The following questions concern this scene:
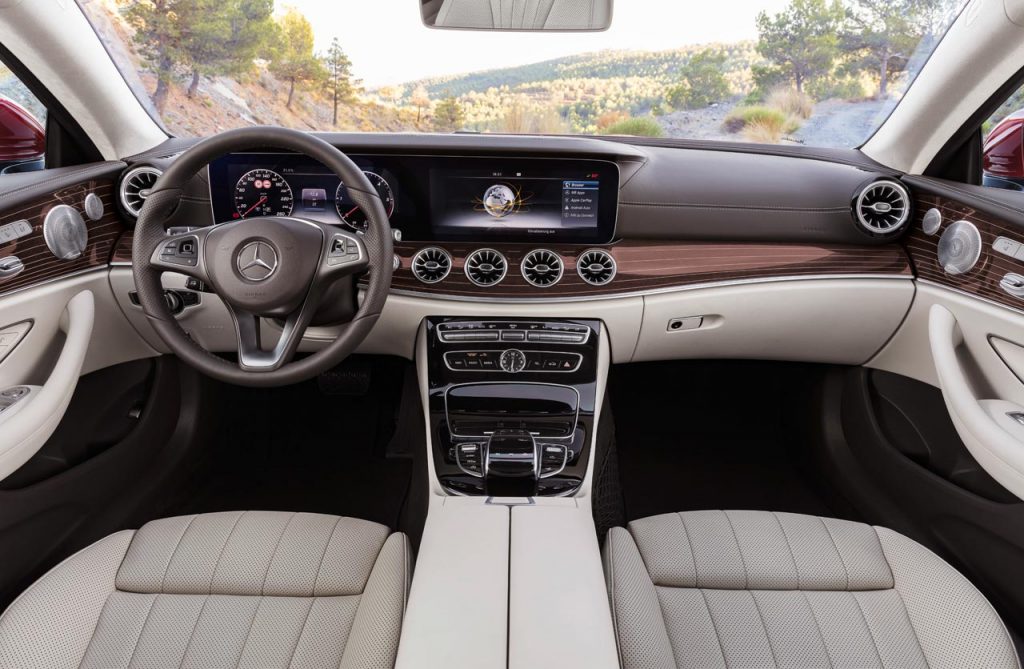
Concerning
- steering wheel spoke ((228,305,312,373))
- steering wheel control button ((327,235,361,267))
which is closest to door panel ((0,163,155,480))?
steering wheel spoke ((228,305,312,373))

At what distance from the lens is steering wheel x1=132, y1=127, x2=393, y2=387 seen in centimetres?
144

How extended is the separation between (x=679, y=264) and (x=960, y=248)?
0.71 m

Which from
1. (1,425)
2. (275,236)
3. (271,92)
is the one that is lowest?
(1,425)

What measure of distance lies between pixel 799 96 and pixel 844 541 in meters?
1.33

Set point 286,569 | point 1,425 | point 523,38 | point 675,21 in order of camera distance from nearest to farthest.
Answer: point 286,569 < point 1,425 < point 523,38 < point 675,21

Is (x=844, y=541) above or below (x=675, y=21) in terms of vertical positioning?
below

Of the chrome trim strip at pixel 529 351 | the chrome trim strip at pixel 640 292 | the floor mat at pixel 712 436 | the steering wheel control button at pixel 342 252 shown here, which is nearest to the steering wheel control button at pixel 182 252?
the steering wheel control button at pixel 342 252

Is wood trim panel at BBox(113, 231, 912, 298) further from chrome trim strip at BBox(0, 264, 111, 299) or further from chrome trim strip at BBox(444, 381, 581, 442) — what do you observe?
chrome trim strip at BBox(444, 381, 581, 442)

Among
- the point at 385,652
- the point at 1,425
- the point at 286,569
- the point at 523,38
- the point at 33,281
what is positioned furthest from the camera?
the point at 523,38

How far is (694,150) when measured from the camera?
2.08 metres

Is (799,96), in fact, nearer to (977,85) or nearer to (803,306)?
(977,85)

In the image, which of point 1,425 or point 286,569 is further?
point 1,425

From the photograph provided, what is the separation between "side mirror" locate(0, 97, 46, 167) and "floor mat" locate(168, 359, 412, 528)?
3.11ft

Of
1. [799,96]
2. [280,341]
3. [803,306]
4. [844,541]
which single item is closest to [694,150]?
[799,96]
